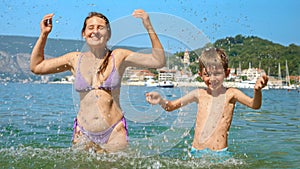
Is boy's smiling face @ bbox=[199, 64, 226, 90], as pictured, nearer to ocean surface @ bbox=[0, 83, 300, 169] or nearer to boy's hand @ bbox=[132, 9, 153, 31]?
ocean surface @ bbox=[0, 83, 300, 169]

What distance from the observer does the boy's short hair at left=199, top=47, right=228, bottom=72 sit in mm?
4883

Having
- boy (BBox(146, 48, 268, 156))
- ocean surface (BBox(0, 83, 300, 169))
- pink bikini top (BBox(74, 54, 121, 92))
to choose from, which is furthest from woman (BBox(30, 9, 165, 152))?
boy (BBox(146, 48, 268, 156))

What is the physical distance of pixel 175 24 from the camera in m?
4.37

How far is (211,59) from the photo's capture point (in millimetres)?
4914

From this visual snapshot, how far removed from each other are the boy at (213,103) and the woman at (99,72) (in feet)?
2.17

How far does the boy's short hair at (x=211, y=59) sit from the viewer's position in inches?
192

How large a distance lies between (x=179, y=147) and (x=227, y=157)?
5.41ft

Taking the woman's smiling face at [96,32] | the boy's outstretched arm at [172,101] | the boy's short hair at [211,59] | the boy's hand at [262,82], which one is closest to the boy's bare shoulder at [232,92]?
the boy's short hair at [211,59]

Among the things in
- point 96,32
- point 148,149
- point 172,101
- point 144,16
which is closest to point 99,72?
point 96,32

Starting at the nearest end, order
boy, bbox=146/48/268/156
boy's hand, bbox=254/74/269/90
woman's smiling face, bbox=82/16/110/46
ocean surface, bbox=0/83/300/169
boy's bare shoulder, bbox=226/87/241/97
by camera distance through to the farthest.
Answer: boy's hand, bbox=254/74/269/90
woman's smiling face, bbox=82/16/110/46
ocean surface, bbox=0/83/300/169
boy, bbox=146/48/268/156
boy's bare shoulder, bbox=226/87/241/97

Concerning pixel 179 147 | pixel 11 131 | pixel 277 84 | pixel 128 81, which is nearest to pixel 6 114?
pixel 11 131

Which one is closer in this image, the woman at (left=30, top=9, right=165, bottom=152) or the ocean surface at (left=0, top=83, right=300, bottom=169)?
the woman at (left=30, top=9, right=165, bottom=152)

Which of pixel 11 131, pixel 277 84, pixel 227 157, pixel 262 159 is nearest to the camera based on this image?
pixel 227 157

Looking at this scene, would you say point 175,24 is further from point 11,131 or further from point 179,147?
point 11,131
